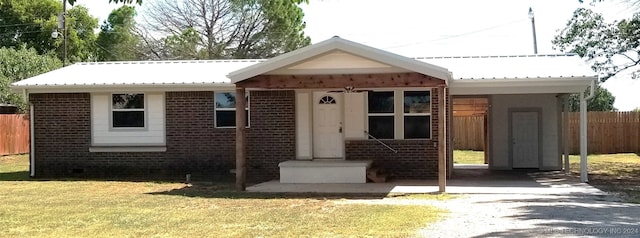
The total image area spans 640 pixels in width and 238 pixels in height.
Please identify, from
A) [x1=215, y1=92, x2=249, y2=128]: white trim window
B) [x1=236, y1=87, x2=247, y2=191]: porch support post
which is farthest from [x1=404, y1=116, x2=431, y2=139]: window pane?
[x1=236, y1=87, x2=247, y2=191]: porch support post

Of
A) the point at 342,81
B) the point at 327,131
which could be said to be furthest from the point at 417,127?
the point at 342,81

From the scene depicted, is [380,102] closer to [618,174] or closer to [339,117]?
[339,117]

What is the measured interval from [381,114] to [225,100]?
Result: 399cm

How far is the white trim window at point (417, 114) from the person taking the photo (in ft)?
56.3

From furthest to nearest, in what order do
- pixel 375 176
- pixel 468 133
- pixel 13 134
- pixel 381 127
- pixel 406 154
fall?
pixel 468 133 < pixel 13 134 < pixel 381 127 < pixel 406 154 < pixel 375 176

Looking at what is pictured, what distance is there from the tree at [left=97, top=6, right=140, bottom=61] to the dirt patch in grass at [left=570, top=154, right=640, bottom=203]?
2998 cm

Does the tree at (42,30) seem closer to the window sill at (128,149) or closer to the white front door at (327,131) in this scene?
the window sill at (128,149)

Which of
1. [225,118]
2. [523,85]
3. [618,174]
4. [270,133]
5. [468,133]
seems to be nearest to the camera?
[523,85]

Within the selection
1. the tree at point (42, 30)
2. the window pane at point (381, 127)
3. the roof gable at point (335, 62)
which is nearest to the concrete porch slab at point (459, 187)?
the window pane at point (381, 127)

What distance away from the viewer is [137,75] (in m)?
18.7

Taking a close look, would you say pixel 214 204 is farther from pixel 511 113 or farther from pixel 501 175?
pixel 511 113

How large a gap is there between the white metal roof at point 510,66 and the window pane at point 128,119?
8004 mm

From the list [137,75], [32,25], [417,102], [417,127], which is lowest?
[417,127]

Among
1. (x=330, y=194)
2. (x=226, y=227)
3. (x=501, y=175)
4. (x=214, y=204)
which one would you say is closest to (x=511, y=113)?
(x=501, y=175)
